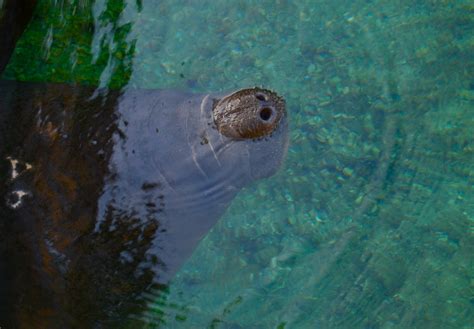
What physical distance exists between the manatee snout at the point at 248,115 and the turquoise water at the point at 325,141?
152 centimetres

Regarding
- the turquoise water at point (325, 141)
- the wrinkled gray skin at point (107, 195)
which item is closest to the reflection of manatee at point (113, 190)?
the wrinkled gray skin at point (107, 195)

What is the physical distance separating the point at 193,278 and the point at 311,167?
1484 millimetres

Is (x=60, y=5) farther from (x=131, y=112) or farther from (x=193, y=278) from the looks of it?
(x=193, y=278)

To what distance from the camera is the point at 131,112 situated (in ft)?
11.7

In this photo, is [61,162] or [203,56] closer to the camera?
[61,162]

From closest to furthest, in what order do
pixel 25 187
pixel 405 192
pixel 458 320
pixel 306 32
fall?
pixel 25 187, pixel 458 320, pixel 405 192, pixel 306 32

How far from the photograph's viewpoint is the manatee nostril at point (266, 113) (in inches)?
122

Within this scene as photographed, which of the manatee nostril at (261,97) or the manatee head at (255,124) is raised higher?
the manatee nostril at (261,97)

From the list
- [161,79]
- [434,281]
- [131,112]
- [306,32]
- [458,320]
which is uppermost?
[306,32]

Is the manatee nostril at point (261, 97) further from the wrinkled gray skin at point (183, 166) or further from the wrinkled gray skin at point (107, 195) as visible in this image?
the wrinkled gray skin at point (183, 166)

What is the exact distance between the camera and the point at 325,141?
496cm

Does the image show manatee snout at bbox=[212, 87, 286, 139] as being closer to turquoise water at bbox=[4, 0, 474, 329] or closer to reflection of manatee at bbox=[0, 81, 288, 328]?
reflection of manatee at bbox=[0, 81, 288, 328]

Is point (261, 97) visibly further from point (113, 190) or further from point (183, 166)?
point (113, 190)

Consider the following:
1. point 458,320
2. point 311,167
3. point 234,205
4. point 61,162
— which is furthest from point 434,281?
point 61,162
